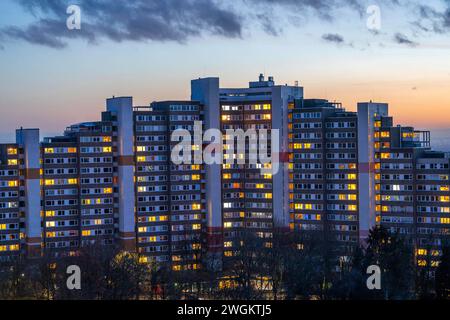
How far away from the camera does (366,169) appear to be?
73.2 m

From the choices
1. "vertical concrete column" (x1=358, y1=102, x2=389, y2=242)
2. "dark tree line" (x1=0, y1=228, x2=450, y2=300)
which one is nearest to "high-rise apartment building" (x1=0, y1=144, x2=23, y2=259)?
"dark tree line" (x1=0, y1=228, x2=450, y2=300)

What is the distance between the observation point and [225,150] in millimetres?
79562

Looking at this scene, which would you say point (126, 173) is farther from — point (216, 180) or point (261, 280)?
point (261, 280)

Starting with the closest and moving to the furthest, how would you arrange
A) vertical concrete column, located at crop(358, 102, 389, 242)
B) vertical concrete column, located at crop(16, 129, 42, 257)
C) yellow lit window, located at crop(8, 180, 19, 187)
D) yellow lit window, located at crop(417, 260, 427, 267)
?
yellow lit window, located at crop(417, 260, 427, 267), vertical concrete column, located at crop(16, 129, 42, 257), yellow lit window, located at crop(8, 180, 19, 187), vertical concrete column, located at crop(358, 102, 389, 242)

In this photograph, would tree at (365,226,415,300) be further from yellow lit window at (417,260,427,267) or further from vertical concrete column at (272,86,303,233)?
vertical concrete column at (272,86,303,233)

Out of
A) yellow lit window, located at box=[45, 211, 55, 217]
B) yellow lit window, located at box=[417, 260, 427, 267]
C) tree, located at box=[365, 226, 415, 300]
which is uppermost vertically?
yellow lit window, located at box=[45, 211, 55, 217]

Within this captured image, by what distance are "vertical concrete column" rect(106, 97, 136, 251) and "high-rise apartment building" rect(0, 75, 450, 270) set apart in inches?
4.4

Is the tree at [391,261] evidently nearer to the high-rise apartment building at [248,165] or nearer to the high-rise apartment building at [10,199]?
the high-rise apartment building at [248,165]

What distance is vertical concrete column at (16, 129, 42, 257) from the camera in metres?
69.0

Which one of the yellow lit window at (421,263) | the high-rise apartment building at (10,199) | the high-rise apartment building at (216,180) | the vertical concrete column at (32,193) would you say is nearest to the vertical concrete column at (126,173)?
the high-rise apartment building at (216,180)

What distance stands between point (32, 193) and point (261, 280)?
26754mm

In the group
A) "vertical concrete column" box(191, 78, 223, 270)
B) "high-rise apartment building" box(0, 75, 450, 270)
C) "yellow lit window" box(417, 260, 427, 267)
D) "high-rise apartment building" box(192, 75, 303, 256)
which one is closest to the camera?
"yellow lit window" box(417, 260, 427, 267)

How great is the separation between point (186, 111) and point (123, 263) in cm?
2715

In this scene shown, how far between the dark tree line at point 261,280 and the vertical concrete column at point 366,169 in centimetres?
1270
